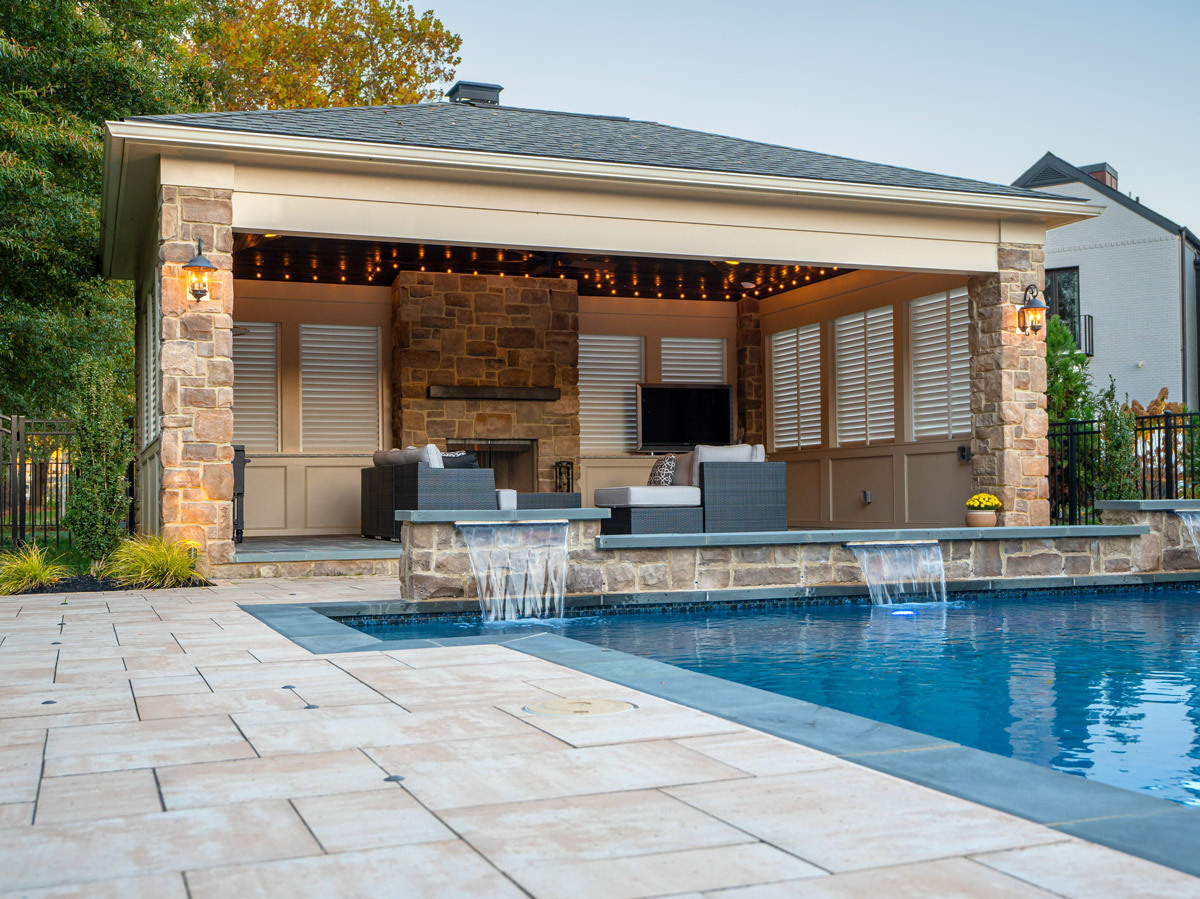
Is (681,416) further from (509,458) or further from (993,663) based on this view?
(993,663)

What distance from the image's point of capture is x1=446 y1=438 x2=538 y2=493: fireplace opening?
13172 millimetres

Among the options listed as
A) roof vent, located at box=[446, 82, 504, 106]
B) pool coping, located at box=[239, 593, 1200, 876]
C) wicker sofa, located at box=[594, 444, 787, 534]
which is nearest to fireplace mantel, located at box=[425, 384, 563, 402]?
roof vent, located at box=[446, 82, 504, 106]

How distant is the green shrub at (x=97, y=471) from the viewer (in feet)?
28.3

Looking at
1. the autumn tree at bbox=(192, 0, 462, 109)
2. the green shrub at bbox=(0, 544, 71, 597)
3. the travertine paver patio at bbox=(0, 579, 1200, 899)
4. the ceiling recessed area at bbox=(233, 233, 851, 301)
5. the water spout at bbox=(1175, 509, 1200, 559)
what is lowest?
the travertine paver patio at bbox=(0, 579, 1200, 899)

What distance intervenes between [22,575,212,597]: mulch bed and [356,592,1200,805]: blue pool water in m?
2.01

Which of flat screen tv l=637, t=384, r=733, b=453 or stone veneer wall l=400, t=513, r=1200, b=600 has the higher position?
flat screen tv l=637, t=384, r=733, b=453

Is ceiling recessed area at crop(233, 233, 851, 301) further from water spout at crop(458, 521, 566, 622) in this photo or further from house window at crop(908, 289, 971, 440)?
water spout at crop(458, 521, 566, 622)

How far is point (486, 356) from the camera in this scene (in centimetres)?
1311

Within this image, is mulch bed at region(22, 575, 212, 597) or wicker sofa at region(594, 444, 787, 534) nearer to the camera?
mulch bed at region(22, 575, 212, 597)

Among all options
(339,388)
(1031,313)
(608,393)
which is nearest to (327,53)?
(339,388)

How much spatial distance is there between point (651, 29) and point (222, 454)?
1548 centimetres

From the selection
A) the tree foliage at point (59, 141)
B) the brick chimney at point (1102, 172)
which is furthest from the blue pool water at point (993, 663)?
the brick chimney at point (1102, 172)

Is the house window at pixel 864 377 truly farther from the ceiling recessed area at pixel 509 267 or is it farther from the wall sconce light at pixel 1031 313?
the wall sconce light at pixel 1031 313

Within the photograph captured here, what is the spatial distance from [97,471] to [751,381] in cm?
846
